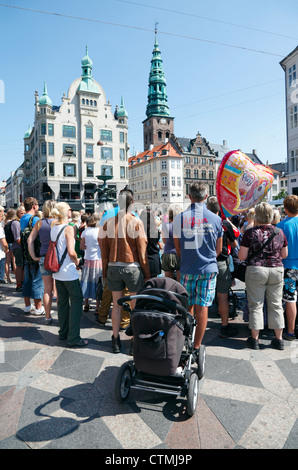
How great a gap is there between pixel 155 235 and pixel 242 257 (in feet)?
4.85

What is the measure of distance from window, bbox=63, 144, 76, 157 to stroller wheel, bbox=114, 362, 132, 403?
1758 inches

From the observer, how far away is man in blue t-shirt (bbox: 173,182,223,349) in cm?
374

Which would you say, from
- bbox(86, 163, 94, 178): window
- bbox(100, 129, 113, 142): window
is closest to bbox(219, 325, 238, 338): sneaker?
bbox(86, 163, 94, 178): window

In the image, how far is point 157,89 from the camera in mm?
76000

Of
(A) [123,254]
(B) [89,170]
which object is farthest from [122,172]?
(A) [123,254]

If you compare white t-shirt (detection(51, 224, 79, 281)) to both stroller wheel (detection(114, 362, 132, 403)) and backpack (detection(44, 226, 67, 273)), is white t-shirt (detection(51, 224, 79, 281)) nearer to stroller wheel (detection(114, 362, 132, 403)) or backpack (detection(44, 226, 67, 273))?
backpack (detection(44, 226, 67, 273))

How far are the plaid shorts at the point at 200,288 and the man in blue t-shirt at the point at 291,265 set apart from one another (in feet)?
4.78

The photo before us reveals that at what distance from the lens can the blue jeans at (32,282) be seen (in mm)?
5727

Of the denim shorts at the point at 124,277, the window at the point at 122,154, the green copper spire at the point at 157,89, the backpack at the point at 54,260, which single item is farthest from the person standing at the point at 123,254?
the green copper spire at the point at 157,89

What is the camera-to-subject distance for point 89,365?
3.74 metres

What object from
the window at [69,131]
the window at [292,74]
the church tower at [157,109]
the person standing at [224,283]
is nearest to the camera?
the person standing at [224,283]

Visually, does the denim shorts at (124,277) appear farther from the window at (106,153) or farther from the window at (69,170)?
the window at (106,153)
